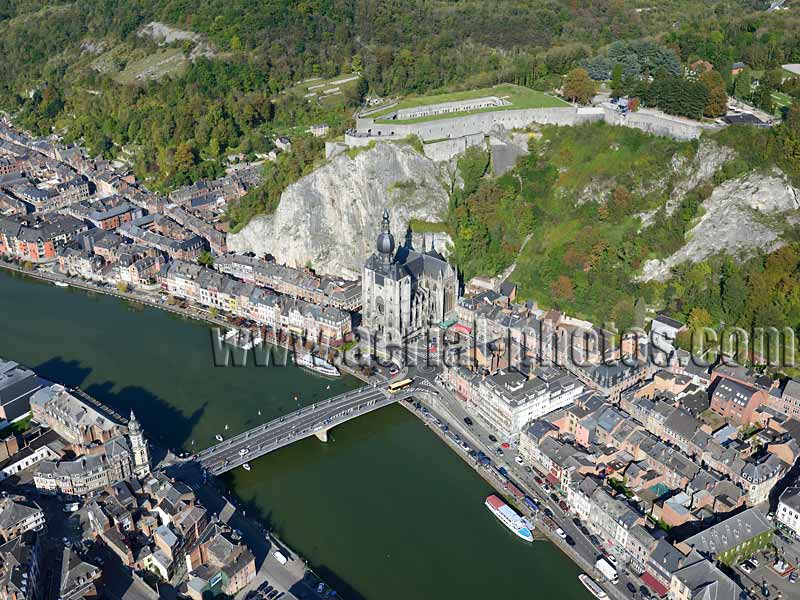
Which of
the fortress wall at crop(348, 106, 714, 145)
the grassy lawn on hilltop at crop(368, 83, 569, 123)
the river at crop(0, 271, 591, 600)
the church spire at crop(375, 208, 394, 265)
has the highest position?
the grassy lawn on hilltop at crop(368, 83, 569, 123)

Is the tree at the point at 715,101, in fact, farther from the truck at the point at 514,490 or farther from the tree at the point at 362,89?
the tree at the point at 362,89

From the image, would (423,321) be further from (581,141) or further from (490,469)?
(581,141)

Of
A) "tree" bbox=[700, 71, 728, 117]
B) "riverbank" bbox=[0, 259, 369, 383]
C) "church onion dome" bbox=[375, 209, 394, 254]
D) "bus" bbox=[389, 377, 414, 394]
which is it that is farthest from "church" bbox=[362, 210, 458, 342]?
"tree" bbox=[700, 71, 728, 117]

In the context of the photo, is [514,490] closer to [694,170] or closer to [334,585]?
[334,585]

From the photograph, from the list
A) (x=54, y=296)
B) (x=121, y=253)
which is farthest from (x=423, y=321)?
(x=54, y=296)

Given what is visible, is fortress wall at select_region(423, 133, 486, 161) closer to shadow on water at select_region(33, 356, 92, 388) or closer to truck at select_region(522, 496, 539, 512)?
shadow on water at select_region(33, 356, 92, 388)

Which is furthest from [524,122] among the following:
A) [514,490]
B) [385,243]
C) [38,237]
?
[38,237]

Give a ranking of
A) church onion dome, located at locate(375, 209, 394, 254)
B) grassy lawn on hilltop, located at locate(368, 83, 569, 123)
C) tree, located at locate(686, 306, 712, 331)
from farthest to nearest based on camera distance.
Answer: grassy lawn on hilltop, located at locate(368, 83, 569, 123)
church onion dome, located at locate(375, 209, 394, 254)
tree, located at locate(686, 306, 712, 331)
